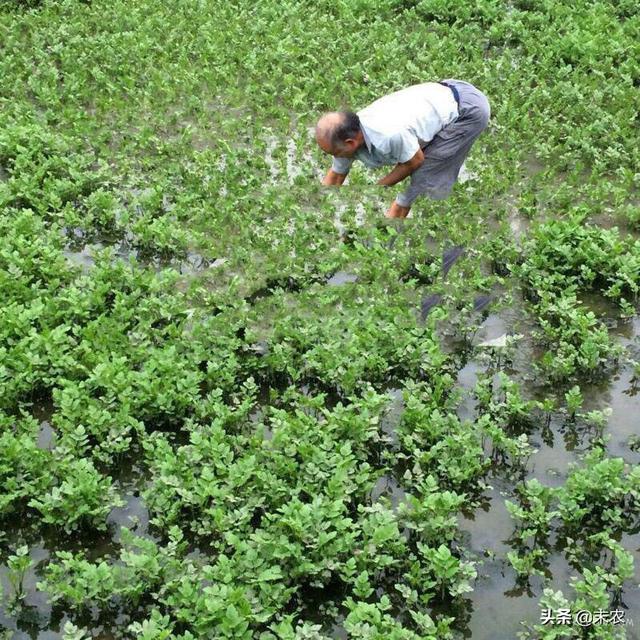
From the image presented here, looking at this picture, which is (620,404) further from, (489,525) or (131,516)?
(131,516)

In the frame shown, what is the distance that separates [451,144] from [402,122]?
2.22 feet

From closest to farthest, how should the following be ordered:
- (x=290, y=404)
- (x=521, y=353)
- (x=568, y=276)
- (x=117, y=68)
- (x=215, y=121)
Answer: (x=290, y=404)
(x=521, y=353)
(x=568, y=276)
(x=215, y=121)
(x=117, y=68)

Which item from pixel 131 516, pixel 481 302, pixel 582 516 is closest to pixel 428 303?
pixel 481 302

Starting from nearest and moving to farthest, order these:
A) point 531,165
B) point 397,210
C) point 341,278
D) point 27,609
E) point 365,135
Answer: point 27,609, point 365,135, point 397,210, point 341,278, point 531,165

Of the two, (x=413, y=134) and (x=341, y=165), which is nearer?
(x=413, y=134)

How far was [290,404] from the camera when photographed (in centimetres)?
624

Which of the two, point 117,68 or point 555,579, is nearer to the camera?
point 555,579

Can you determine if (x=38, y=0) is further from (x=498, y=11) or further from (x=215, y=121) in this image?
(x=498, y=11)

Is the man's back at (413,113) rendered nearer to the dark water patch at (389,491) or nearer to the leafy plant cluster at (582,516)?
the dark water patch at (389,491)

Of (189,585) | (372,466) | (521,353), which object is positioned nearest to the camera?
(189,585)

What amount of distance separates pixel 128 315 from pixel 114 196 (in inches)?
96.0

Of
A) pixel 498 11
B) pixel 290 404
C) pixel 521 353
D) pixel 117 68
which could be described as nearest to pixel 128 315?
pixel 290 404

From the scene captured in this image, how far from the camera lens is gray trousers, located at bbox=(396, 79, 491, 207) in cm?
702

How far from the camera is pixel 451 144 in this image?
23.1 ft
